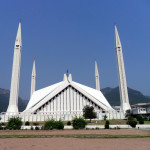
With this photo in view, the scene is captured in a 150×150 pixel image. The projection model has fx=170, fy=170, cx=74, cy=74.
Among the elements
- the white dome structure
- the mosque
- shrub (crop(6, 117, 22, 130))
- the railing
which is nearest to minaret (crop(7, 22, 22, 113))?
the mosque

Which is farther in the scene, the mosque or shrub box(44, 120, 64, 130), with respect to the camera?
the mosque

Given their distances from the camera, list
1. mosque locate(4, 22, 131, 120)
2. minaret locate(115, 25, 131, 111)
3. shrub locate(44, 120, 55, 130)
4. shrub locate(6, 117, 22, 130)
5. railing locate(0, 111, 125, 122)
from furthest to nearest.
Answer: minaret locate(115, 25, 131, 111), mosque locate(4, 22, 131, 120), railing locate(0, 111, 125, 122), shrub locate(6, 117, 22, 130), shrub locate(44, 120, 55, 130)

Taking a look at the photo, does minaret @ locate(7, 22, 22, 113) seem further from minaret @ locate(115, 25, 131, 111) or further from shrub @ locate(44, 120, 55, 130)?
minaret @ locate(115, 25, 131, 111)

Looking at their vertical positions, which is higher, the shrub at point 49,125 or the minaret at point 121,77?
the minaret at point 121,77

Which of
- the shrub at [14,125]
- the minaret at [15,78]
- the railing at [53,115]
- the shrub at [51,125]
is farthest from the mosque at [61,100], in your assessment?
the shrub at [51,125]

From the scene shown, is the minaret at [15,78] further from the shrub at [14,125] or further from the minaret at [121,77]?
the minaret at [121,77]

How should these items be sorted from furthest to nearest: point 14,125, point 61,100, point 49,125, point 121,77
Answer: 1. point 121,77
2. point 61,100
3. point 14,125
4. point 49,125

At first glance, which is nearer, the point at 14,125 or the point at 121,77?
the point at 14,125

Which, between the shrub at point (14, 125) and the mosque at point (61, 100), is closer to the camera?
the shrub at point (14, 125)

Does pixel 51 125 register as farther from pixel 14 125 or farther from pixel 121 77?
pixel 121 77

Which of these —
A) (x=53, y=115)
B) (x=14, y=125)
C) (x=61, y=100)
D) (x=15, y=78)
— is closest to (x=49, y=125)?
(x=14, y=125)

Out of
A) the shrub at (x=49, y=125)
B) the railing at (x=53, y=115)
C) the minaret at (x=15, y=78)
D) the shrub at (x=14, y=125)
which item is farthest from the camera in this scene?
the minaret at (x=15, y=78)
